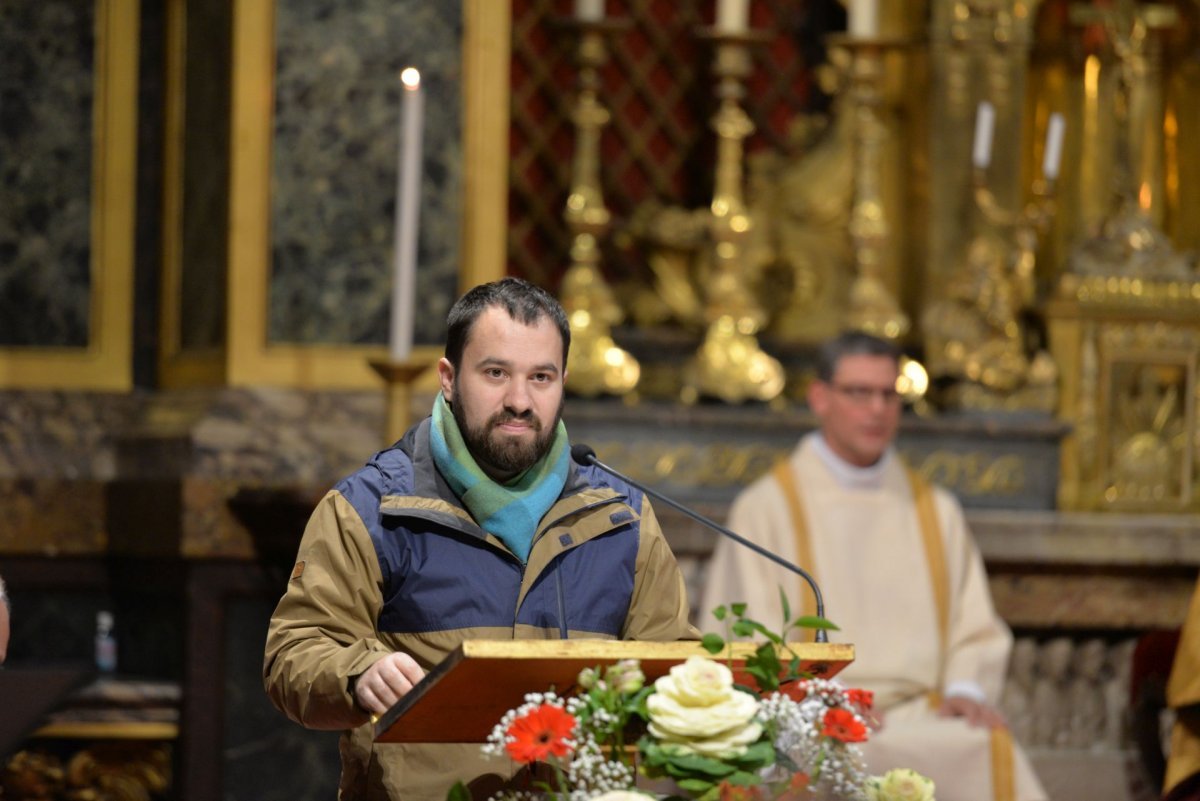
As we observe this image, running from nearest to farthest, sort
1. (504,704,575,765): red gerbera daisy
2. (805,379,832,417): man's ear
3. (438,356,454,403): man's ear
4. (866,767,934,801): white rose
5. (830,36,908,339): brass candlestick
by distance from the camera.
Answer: (504,704,575,765): red gerbera daisy → (866,767,934,801): white rose → (438,356,454,403): man's ear → (805,379,832,417): man's ear → (830,36,908,339): brass candlestick

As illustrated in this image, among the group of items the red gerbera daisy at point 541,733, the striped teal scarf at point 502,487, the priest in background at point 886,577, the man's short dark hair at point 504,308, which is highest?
the man's short dark hair at point 504,308

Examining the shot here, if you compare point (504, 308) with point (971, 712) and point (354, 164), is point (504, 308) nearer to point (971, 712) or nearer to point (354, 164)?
point (354, 164)

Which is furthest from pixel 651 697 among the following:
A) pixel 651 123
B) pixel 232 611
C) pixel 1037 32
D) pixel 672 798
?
pixel 1037 32

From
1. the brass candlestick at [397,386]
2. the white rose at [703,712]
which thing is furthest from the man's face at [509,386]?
the brass candlestick at [397,386]

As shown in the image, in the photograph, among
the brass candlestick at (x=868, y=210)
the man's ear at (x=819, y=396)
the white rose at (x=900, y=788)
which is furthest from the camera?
the brass candlestick at (x=868, y=210)

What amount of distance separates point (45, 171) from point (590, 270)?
1.59m

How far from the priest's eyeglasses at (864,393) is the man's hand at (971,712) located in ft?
2.69

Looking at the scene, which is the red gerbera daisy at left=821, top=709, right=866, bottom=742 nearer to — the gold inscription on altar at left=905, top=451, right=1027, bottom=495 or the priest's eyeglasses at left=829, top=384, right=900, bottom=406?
the priest's eyeglasses at left=829, top=384, right=900, bottom=406

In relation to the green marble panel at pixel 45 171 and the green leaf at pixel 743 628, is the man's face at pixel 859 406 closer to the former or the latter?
the green marble panel at pixel 45 171

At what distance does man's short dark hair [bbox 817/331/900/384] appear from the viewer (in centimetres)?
530

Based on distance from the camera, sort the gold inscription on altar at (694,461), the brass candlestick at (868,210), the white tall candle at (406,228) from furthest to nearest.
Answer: the brass candlestick at (868,210) → the gold inscription on altar at (694,461) → the white tall candle at (406,228)

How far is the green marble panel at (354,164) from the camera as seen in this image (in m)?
5.27

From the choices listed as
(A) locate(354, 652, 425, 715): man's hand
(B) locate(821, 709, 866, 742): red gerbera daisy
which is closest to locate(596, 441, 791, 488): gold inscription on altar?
(A) locate(354, 652, 425, 715): man's hand

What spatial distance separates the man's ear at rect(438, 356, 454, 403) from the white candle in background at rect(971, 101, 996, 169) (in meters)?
3.32
